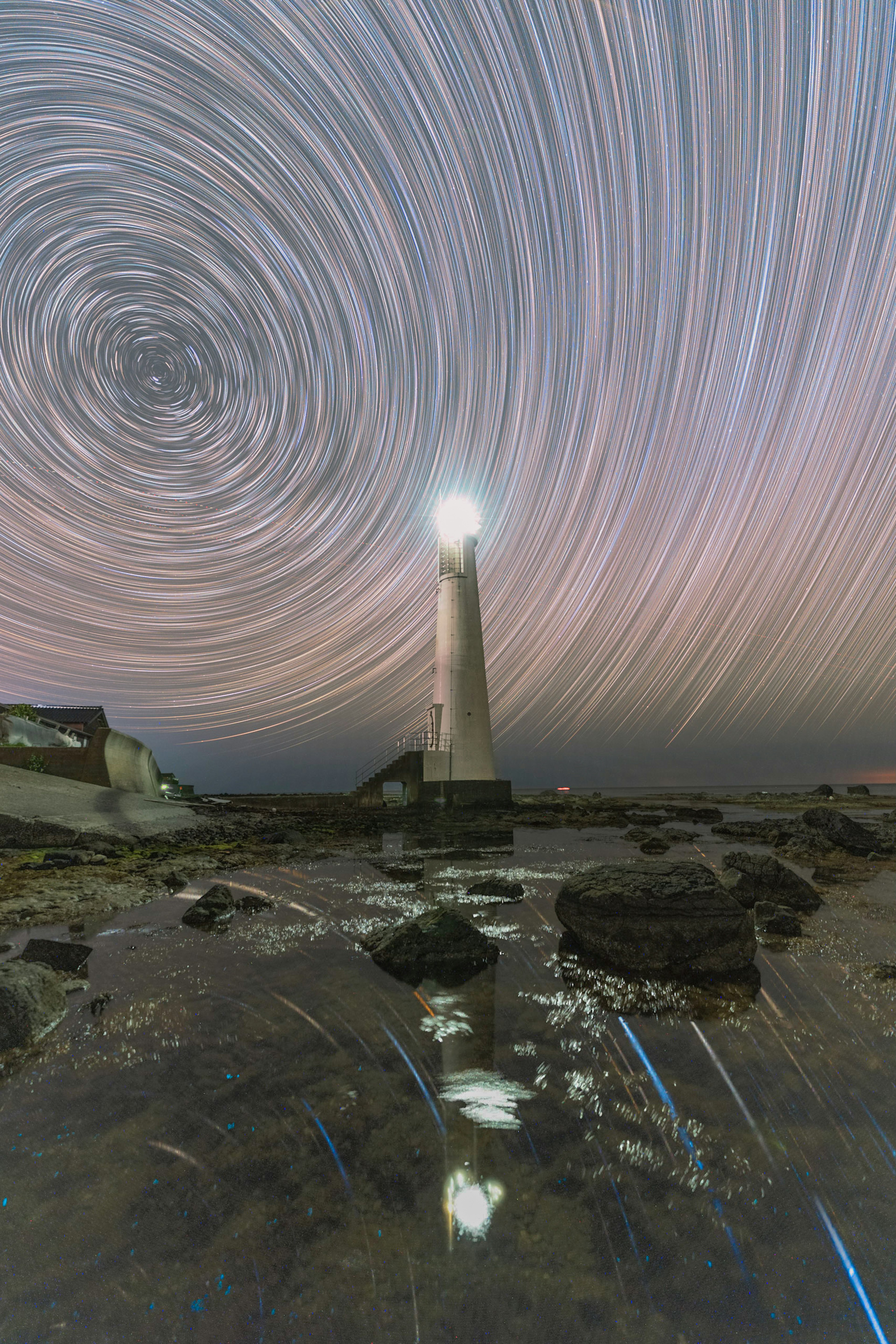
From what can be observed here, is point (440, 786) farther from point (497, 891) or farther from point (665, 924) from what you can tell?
point (665, 924)

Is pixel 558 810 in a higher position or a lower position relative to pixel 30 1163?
lower

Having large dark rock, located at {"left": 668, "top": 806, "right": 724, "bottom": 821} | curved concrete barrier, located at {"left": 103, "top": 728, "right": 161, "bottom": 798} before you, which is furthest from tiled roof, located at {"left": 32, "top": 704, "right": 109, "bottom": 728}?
large dark rock, located at {"left": 668, "top": 806, "right": 724, "bottom": 821}

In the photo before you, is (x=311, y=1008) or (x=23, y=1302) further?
(x=311, y=1008)

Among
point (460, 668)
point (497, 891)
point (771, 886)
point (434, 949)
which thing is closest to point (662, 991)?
point (434, 949)

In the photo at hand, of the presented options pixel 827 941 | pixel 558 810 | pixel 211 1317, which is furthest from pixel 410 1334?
pixel 558 810

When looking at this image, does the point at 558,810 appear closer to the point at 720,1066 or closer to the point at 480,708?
the point at 480,708

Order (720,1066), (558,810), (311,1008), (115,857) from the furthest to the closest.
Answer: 1. (558,810)
2. (115,857)
3. (311,1008)
4. (720,1066)

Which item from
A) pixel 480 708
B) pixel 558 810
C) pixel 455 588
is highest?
pixel 455 588

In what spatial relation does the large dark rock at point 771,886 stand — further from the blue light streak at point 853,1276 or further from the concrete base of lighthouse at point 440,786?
the concrete base of lighthouse at point 440,786

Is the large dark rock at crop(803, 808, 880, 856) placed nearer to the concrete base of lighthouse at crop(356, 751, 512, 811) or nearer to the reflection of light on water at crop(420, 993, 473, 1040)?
the concrete base of lighthouse at crop(356, 751, 512, 811)
